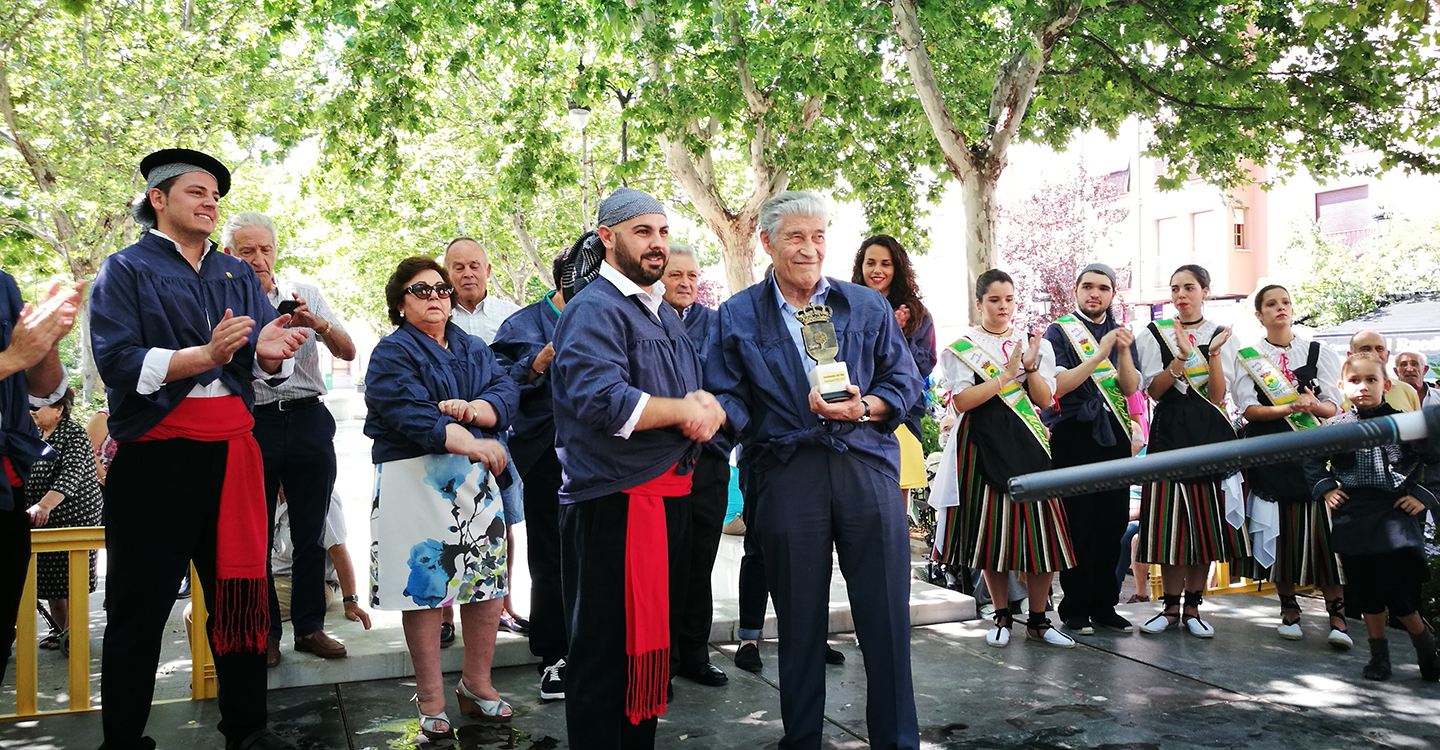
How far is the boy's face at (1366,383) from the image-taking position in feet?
19.0

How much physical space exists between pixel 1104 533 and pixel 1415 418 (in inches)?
218

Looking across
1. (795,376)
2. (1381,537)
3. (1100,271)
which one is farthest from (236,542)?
(1381,537)

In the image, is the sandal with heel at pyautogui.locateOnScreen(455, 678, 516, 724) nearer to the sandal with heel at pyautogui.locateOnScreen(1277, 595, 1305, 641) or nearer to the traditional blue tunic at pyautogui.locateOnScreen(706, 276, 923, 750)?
the traditional blue tunic at pyautogui.locateOnScreen(706, 276, 923, 750)

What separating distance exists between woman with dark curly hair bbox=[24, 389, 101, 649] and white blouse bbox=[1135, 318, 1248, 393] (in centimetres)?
618

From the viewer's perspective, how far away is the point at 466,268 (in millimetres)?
5836

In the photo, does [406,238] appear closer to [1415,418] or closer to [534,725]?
[534,725]

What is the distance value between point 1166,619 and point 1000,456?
152cm

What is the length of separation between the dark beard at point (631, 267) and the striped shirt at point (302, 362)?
2.10m

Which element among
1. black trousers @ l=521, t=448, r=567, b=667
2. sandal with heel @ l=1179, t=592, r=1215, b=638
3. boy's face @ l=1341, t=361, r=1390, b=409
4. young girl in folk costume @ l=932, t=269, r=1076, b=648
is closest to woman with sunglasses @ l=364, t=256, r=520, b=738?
black trousers @ l=521, t=448, r=567, b=667

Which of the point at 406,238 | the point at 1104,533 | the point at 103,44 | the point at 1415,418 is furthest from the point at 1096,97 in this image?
the point at 406,238

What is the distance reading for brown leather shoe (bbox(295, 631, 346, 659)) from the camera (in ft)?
17.3

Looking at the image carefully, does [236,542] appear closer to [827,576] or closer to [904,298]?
[827,576]

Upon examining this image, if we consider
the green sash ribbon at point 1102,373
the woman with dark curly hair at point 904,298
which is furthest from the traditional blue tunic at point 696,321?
the green sash ribbon at point 1102,373

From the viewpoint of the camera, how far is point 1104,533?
641 cm
